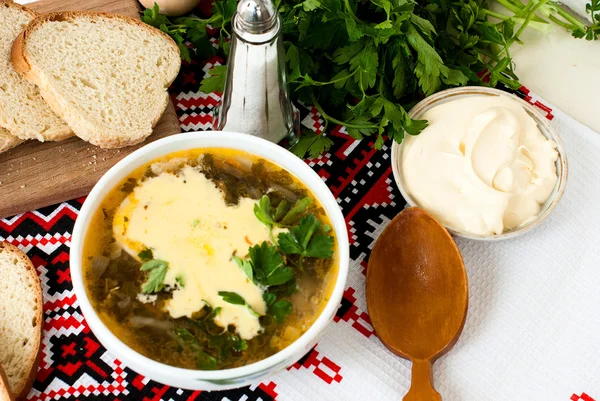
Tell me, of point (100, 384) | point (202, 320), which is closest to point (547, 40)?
point (202, 320)

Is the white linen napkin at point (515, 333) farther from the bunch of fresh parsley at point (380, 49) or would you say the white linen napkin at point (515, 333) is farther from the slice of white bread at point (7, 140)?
the slice of white bread at point (7, 140)

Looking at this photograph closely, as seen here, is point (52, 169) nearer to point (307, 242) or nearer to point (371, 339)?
point (307, 242)

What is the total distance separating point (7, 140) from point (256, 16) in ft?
2.20

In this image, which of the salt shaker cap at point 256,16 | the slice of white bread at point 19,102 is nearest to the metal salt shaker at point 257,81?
the salt shaker cap at point 256,16

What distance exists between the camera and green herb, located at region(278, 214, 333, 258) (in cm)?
141

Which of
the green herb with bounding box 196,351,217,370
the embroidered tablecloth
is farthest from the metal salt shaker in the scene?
the green herb with bounding box 196,351,217,370

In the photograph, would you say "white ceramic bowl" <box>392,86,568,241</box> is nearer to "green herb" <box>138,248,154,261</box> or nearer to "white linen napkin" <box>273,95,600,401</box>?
"white linen napkin" <box>273,95,600,401</box>

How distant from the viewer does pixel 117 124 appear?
171 centimetres

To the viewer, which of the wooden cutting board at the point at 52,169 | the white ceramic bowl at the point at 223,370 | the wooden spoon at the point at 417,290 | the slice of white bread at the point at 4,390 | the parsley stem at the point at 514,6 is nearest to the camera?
the white ceramic bowl at the point at 223,370

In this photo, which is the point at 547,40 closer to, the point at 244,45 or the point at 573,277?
the point at 573,277

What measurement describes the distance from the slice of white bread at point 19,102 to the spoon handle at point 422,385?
37.8 inches

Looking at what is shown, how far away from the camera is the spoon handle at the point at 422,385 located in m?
1.48

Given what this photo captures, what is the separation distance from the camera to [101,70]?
1761 mm

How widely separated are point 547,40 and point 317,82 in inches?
28.7
